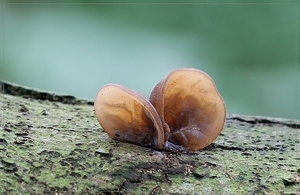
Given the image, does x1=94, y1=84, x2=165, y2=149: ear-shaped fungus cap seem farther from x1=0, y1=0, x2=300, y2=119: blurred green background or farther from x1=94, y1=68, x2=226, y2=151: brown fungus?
x1=0, y1=0, x2=300, y2=119: blurred green background

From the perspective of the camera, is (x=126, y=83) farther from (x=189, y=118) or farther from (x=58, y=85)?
(x=189, y=118)

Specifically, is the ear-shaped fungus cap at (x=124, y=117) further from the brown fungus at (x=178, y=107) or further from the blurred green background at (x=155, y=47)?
the blurred green background at (x=155, y=47)

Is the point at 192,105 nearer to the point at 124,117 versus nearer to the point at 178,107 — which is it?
the point at 178,107

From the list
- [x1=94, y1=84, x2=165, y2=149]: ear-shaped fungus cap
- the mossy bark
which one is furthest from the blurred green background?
[x1=94, y1=84, x2=165, y2=149]: ear-shaped fungus cap

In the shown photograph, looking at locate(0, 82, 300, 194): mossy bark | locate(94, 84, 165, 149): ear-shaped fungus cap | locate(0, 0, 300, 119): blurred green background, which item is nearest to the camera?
locate(0, 82, 300, 194): mossy bark

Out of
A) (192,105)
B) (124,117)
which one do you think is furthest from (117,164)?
(192,105)

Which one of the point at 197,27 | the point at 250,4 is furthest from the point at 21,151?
the point at 250,4
